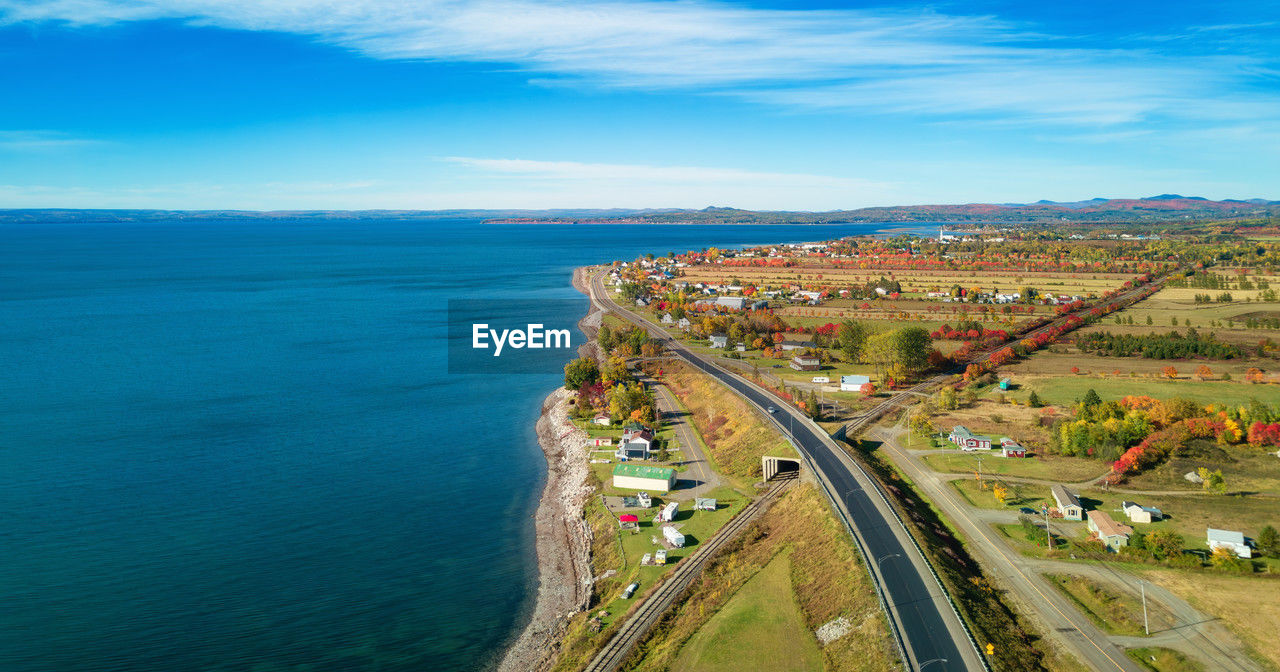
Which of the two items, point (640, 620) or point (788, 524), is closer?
point (640, 620)

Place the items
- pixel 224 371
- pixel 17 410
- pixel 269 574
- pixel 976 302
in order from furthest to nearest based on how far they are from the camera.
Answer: pixel 976 302 < pixel 224 371 < pixel 17 410 < pixel 269 574

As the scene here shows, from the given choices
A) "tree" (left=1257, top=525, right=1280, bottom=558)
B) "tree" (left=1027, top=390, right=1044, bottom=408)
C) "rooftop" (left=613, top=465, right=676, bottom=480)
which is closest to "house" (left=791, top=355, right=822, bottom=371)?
"tree" (left=1027, top=390, right=1044, bottom=408)

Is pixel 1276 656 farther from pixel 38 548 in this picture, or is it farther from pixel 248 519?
pixel 38 548

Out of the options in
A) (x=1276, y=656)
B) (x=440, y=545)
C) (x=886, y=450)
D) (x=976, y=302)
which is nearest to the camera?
(x=1276, y=656)

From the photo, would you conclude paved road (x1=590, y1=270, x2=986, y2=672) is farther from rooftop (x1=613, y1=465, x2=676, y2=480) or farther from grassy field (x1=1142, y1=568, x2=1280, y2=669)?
grassy field (x1=1142, y1=568, x2=1280, y2=669)

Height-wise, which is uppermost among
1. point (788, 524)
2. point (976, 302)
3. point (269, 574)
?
point (976, 302)

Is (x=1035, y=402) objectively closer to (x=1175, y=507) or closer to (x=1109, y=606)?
(x=1175, y=507)

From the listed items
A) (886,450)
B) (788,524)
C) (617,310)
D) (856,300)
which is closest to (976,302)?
(856,300)
